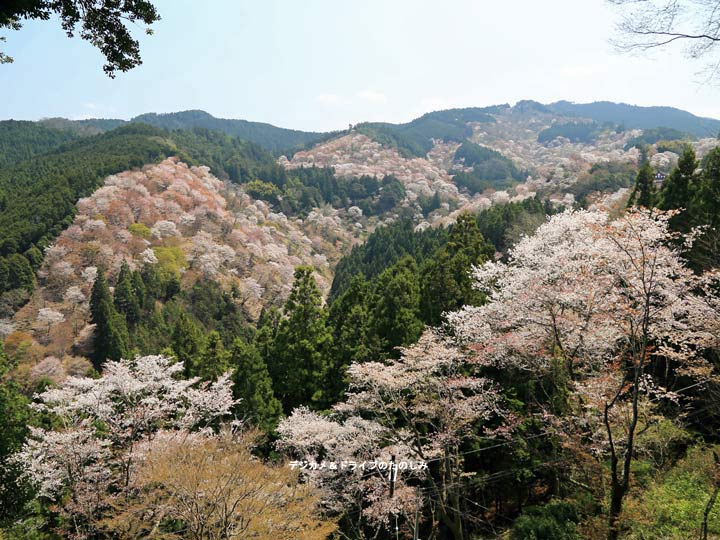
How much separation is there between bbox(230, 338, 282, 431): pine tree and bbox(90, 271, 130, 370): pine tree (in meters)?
21.0

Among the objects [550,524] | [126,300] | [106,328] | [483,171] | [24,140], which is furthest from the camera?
[483,171]

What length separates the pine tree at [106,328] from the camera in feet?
125

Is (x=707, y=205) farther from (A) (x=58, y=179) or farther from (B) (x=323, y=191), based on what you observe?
(B) (x=323, y=191)

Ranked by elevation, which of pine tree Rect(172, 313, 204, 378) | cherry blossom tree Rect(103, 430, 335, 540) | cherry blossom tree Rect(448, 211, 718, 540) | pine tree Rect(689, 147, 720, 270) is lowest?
pine tree Rect(172, 313, 204, 378)

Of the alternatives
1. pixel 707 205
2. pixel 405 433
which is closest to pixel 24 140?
pixel 405 433

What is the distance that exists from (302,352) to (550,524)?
48.1ft

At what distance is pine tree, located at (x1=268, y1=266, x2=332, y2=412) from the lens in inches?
856

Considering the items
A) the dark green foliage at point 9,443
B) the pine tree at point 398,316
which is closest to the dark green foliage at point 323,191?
the pine tree at point 398,316

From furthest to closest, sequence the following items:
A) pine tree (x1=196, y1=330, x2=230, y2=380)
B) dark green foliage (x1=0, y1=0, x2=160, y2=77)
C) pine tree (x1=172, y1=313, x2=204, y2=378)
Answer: pine tree (x1=172, y1=313, x2=204, y2=378), pine tree (x1=196, y1=330, x2=230, y2=380), dark green foliage (x1=0, y1=0, x2=160, y2=77)

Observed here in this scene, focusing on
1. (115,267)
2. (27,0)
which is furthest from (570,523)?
(115,267)

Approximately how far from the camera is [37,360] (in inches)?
1499

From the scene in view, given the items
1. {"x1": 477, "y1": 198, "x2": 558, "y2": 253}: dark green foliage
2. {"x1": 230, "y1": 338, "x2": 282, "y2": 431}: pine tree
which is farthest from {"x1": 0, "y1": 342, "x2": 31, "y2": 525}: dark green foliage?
{"x1": 477, "y1": 198, "x2": 558, "y2": 253}: dark green foliage

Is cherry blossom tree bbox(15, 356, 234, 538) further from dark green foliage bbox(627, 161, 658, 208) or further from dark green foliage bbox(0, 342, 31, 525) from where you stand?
dark green foliage bbox(627, 161, 658, 208)

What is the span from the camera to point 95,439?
16.4 metres
